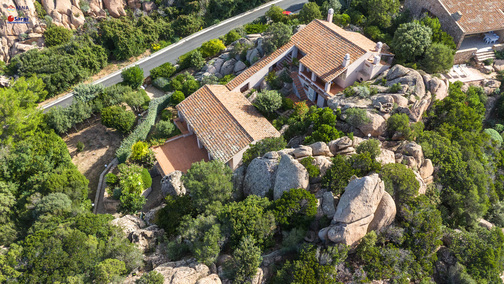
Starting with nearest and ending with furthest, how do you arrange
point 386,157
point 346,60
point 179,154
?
point 386,157 → point 346,60 → point 179,154

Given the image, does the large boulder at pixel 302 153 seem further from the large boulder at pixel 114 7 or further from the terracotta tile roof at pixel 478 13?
the large boulder at pixel 114 7

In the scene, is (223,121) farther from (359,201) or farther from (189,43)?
(189,43)

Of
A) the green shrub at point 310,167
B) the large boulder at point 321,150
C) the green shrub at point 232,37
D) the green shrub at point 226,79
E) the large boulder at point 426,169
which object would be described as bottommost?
the green shrub at point 226,79

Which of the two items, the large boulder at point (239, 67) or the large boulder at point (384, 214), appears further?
the large boulder at point (239, 67)

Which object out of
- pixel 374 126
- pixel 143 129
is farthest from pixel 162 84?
pixel 374 126

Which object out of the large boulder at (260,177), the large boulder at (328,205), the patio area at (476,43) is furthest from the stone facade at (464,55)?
the large boulder at (260,177)

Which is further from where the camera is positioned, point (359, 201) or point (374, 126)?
point (374, 126)
